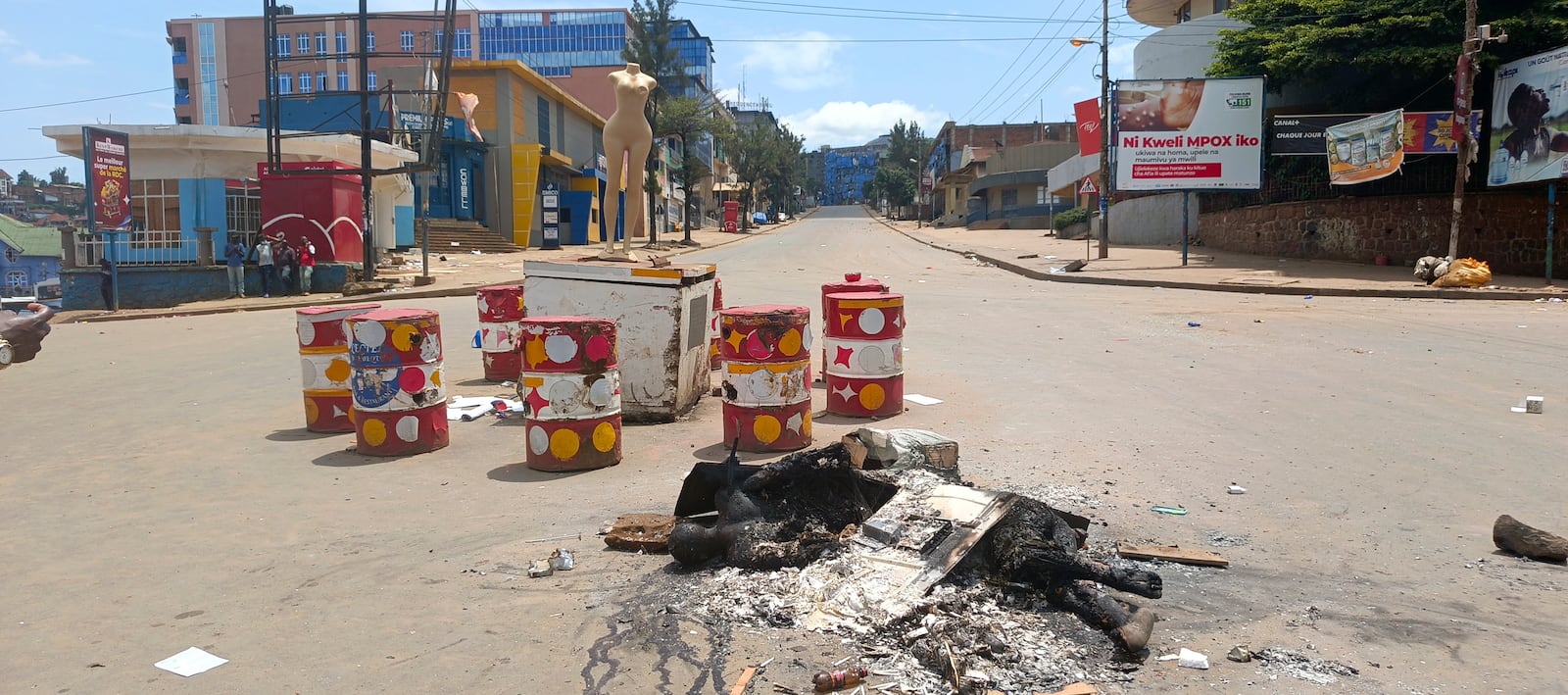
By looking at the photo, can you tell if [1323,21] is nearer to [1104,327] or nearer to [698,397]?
[1104,327]

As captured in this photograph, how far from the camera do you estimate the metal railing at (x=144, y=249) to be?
2233 centimetres

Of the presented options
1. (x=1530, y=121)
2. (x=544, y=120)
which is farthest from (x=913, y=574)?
(x=544, y=120)

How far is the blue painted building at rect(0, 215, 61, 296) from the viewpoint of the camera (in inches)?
1769

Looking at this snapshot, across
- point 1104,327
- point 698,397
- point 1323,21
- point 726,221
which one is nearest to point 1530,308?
point 1104,327

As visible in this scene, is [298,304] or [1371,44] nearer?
[298,304]

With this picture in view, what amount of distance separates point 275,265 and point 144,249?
311 centimetres

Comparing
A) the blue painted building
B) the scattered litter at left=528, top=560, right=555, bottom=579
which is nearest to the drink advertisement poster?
the scattered litter at left=528, top=560, right=555, bottom=579

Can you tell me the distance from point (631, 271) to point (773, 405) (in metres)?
1.94

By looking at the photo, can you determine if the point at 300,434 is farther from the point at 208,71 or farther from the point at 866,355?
the point at 208,71

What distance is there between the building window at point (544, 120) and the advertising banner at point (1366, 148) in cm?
3125

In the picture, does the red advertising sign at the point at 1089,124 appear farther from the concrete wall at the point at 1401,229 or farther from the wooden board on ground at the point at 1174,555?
the wooden board on ground at the point at 1174,555

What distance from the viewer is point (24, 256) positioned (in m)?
47.7

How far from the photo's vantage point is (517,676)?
3.38 meters

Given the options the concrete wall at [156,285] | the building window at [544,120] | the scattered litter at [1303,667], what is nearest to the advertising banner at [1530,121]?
the scattered litter at [1303,667]
